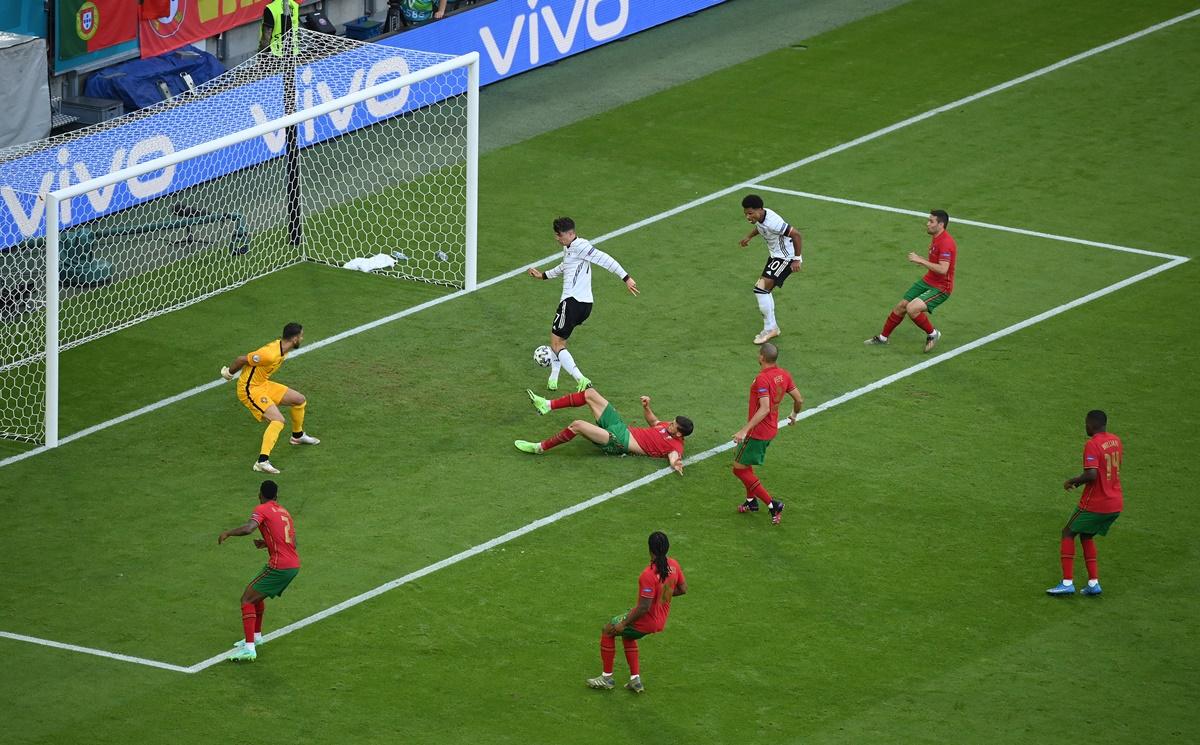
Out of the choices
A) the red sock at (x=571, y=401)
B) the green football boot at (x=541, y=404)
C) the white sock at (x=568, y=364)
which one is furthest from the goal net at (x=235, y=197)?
the red sock at (x=571, y=401)

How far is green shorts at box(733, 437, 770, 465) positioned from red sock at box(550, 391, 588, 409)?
2176mm

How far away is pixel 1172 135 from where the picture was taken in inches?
1160

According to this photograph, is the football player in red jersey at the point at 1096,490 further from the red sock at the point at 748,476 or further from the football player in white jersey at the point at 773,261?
the football player in white jersey at the point at 773,261

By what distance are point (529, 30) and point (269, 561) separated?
17318 millimetres

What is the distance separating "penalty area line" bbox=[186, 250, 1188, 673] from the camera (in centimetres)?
1723

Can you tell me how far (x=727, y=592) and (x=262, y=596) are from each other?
4.11 m

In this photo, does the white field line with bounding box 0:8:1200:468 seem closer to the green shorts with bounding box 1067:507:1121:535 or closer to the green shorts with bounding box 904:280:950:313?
the green shorts with bounding box 904:280:950:313

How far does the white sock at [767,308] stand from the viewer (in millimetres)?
22766

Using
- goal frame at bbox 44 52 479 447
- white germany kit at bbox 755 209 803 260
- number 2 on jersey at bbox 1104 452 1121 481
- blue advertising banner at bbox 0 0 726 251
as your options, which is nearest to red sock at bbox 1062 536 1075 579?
number 2 on jersey at bbox 1104 452 1121 481

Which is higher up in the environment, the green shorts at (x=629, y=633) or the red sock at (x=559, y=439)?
the red sock at (x=559, y=439)

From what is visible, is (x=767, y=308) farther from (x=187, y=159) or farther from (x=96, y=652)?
(x=96, y=652)

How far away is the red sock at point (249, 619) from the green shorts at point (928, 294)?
9262 mm

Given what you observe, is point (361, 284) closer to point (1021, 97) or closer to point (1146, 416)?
point (1146, 416)

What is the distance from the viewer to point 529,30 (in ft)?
Result: 105
